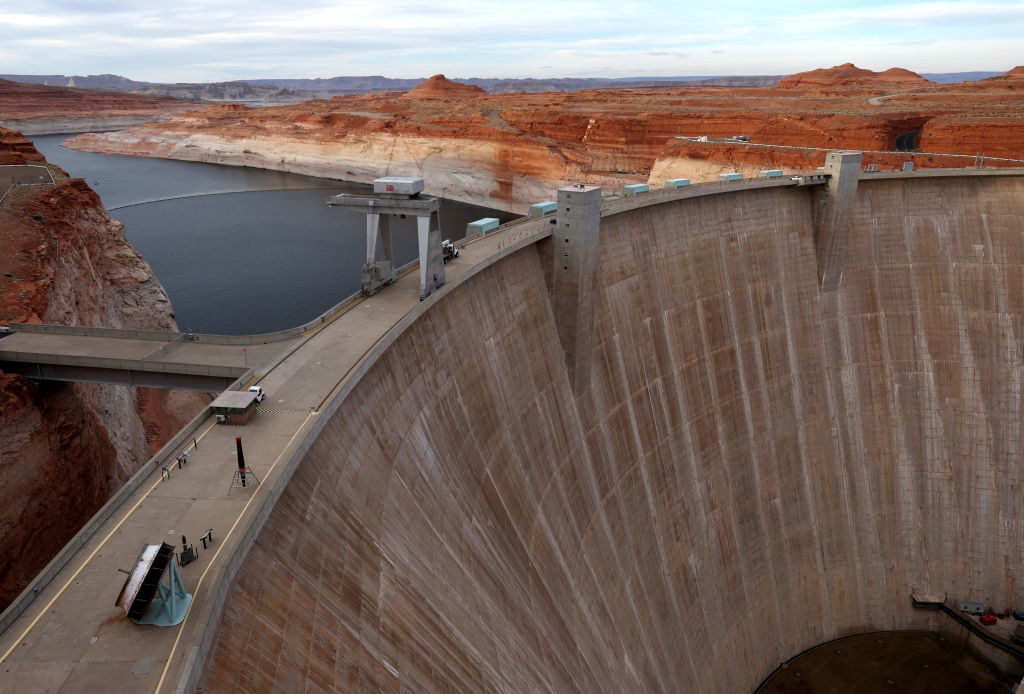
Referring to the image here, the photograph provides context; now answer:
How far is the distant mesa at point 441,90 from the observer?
180 metres

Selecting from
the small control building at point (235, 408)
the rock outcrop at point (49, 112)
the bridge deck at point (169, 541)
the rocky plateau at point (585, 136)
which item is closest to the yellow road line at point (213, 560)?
the bridge deck at point (169, 541)

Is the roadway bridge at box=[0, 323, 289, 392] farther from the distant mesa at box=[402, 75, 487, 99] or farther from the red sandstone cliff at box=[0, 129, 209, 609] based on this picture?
the distant mesa at box=[402, 75, 487, 99]

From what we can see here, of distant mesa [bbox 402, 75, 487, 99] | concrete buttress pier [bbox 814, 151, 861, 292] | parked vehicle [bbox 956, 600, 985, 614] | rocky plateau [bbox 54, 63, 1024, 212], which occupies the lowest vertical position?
parked vehicle [bbox 956, 600, 985, 614]

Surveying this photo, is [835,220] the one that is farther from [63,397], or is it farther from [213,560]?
[63,397]

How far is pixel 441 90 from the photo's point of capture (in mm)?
187500

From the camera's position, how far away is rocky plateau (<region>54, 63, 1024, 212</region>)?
216ft

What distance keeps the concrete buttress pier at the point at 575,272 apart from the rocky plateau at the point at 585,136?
3682cm

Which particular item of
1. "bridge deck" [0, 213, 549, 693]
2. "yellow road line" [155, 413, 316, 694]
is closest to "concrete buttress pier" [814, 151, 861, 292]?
"bridge deck" [0, 213, 549, 693]

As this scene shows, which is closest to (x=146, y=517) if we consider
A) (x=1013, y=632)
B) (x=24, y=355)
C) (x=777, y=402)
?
(x=24, y=355)

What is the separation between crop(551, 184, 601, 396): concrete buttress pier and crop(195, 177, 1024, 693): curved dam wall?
663 mm

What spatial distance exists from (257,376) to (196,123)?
16091 centimetres

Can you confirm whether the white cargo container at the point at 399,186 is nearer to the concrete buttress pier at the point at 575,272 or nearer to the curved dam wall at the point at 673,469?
the curved dam wall at the point at 673,469

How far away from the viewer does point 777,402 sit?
34188 mm

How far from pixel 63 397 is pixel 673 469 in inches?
900
